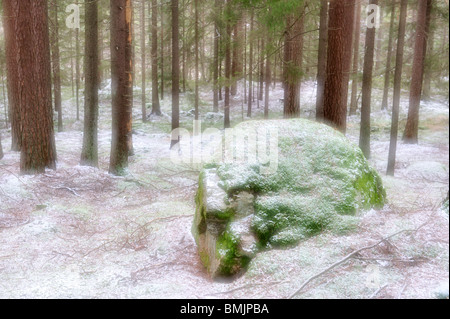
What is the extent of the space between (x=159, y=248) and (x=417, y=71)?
15.9 meters

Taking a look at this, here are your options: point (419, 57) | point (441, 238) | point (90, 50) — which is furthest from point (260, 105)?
point (441, 238)

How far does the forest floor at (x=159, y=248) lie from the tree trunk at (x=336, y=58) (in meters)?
2.46

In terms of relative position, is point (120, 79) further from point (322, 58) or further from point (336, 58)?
point (336, 58)

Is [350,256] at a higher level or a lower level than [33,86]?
lower

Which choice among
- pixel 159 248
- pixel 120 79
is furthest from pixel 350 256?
pixel 120 79

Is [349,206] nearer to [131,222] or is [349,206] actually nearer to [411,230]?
[411,230]

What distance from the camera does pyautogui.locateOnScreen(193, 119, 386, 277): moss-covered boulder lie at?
5.22 meters

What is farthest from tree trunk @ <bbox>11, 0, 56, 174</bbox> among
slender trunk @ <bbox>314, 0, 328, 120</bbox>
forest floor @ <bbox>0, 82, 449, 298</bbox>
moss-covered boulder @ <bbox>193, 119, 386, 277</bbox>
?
slender trunk @ <bbox>314, 0, 328, 120</bbox>

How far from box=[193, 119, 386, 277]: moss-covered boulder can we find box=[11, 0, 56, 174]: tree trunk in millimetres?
6242

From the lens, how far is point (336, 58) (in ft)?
29.9

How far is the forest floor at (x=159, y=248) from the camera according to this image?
427 cm

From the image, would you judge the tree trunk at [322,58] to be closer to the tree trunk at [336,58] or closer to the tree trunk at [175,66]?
the tree trunk at [336,58]
